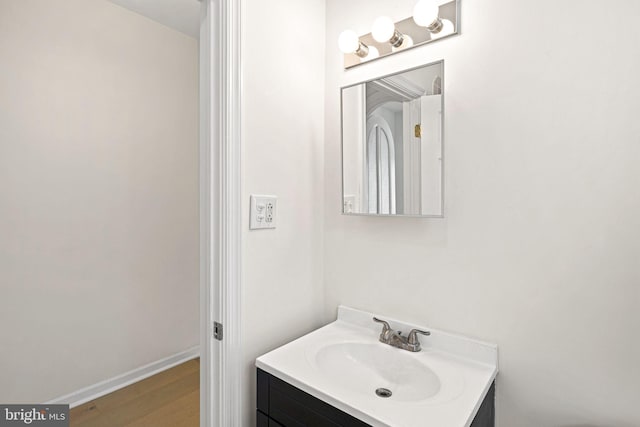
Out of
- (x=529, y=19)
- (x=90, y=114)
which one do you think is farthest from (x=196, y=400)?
(x=529, y=19)

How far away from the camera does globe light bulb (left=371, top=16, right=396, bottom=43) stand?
1.17 metres

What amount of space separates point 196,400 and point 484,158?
7.27 feet

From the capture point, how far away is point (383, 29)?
3.85ft

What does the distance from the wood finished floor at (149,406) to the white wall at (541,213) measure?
1.64 metres

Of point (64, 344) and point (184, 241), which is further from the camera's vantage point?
point (184, 241)

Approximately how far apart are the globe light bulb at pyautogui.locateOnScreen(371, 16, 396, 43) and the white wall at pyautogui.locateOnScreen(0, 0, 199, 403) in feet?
6.00

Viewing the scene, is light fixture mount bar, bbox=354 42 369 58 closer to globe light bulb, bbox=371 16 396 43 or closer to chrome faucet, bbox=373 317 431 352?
globe light bulb, bbox=371 16 396 43

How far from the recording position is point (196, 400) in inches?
83.4

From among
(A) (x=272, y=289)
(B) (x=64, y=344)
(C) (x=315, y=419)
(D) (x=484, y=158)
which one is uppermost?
(D) (x=484, y=158)

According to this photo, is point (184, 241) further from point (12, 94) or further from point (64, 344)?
point (12, 94)

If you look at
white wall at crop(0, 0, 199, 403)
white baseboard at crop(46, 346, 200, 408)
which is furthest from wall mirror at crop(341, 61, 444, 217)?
white baseboard at crop(46, 346, 200, 408)

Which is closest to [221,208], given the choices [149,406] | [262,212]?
[262,212]

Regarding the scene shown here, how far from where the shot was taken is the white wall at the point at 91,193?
5.89 ft

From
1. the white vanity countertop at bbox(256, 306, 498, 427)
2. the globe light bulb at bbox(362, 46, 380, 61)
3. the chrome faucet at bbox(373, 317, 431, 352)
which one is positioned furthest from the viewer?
the globe light bulb at bbox(362, 46, 380, 61)
